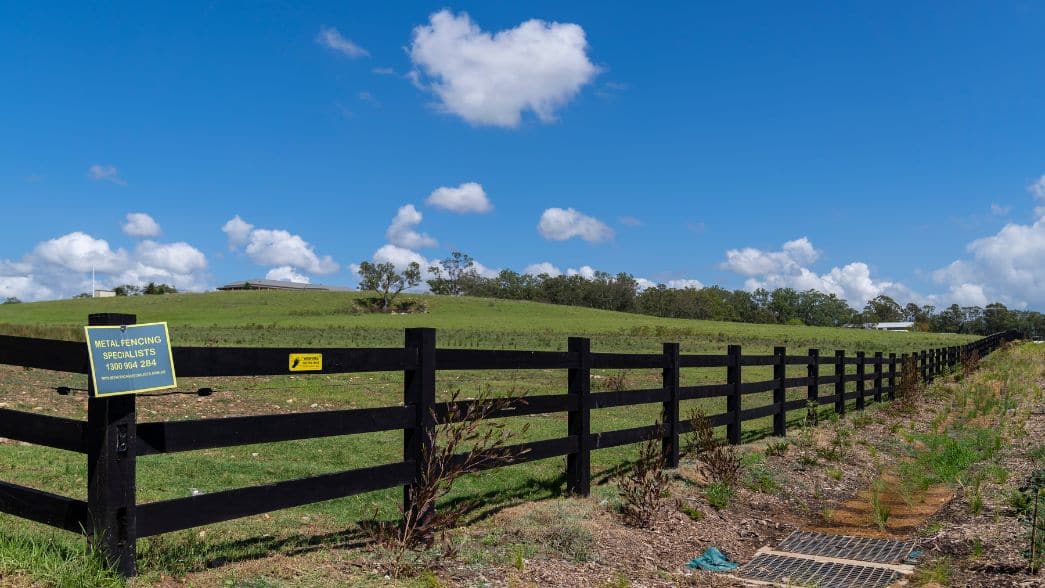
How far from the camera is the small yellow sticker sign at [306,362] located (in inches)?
201

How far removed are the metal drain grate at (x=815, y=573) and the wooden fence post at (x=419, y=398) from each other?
8.19 ft

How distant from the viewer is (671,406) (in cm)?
934

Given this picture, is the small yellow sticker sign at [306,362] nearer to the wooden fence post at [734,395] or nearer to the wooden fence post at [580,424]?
the wooden fence post at [580,424]

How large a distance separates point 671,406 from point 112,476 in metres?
6.50

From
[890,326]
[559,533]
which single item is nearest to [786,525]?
[559,533]

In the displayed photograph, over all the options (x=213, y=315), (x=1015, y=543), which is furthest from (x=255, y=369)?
(x=213, y=315)

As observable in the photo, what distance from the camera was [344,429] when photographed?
535 cm

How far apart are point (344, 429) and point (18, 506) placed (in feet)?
6.10

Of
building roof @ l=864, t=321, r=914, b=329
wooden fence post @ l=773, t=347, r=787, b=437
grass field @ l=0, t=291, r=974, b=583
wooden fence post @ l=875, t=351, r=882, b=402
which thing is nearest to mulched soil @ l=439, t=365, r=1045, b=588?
grass field @ l=0, t=291, r=974, b=583

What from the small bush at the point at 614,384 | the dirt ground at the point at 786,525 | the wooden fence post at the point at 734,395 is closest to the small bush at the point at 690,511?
the dirt ground at the point at 786,525

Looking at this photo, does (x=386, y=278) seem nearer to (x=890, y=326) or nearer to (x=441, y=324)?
(x=441, y=324)

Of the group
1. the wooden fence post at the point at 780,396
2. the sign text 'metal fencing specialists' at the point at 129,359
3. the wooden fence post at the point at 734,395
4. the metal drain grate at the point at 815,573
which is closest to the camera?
the sign text 'metal fencing specialists' at the point at 129,359

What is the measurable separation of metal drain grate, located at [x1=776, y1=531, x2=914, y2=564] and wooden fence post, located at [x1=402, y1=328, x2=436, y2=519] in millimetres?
3159

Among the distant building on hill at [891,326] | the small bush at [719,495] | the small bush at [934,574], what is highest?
the distant building on hill at [891,326]
